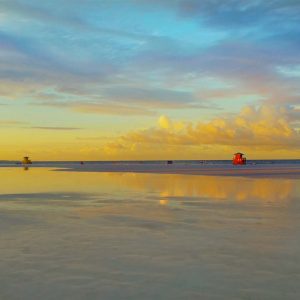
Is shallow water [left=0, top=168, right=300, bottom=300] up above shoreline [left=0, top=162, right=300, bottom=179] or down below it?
below

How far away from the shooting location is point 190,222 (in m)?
13.4

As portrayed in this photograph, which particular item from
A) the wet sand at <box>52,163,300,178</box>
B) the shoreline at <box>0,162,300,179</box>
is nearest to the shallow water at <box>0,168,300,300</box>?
the shoreline at <box>0,162,300,179</box>

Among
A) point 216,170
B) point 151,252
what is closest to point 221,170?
point 216,170

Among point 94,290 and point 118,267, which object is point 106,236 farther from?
point 94,290

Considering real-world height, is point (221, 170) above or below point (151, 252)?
above

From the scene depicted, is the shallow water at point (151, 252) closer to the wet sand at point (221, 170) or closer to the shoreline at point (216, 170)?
the shoreline at point (216, 170)

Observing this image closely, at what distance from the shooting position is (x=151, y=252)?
30.4 feet

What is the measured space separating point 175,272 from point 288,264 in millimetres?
2158

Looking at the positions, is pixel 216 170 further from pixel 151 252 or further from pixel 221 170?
pixel 151 252

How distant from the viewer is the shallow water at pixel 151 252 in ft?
22.2

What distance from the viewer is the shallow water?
6.76 metres

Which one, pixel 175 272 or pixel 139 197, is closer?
pixel 175 272

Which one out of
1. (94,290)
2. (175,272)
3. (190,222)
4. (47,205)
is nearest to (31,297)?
(94,290)

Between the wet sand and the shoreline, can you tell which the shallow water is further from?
the wet sand
